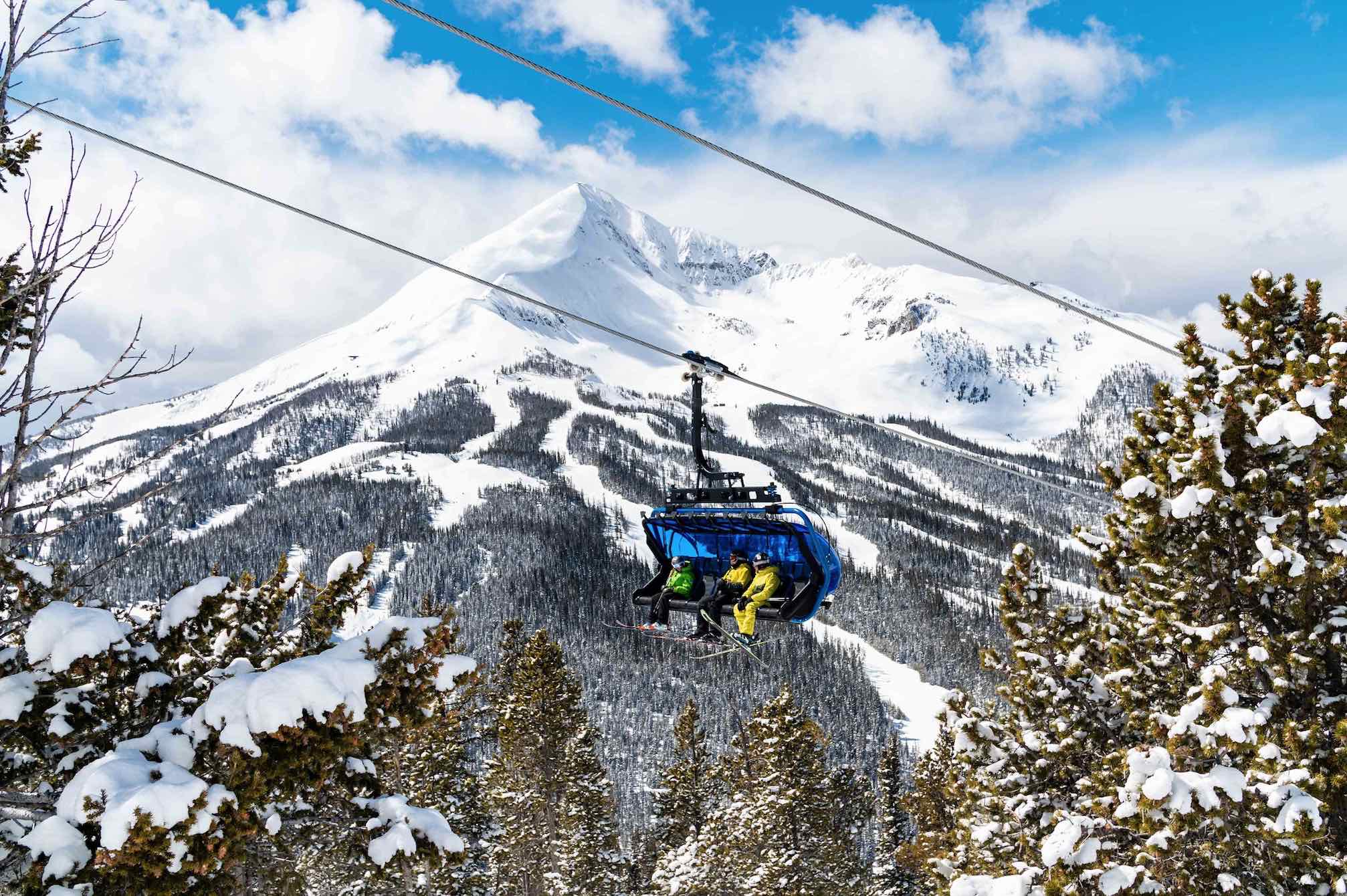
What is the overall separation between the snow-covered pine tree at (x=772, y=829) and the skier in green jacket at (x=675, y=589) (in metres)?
15.7

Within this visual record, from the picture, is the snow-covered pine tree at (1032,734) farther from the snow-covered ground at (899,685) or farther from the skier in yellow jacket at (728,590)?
the snow-covered ground at (899,685)

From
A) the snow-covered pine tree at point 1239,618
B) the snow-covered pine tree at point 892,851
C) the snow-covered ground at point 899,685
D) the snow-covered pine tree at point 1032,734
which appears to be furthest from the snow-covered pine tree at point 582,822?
the snow-covered ground at point 899,685

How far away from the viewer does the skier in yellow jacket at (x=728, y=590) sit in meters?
12.8

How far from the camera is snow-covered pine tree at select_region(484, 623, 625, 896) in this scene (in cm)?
2831

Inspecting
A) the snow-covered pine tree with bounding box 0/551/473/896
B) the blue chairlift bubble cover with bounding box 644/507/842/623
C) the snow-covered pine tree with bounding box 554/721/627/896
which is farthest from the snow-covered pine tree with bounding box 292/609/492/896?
the snow-covered pine tree with bounding box 0/551/473/896

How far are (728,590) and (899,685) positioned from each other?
140 metres

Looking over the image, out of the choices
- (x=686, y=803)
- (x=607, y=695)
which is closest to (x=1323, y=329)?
(x=686, y=803)

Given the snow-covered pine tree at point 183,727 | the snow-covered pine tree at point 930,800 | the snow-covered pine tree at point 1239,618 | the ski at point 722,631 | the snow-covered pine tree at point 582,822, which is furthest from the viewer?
the snow-covered pine tree at point 930,800

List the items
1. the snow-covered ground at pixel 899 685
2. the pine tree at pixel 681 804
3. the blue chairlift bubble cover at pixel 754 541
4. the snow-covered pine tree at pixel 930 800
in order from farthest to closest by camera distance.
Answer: the snow-covered ground at pixel 899 685 < the pine tree at pixel 681 804 < the snow-covered pine tree at pixel 930 800 < the blue chairlift bubble cover at pixel 754 541

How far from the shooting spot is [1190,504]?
7.65 m

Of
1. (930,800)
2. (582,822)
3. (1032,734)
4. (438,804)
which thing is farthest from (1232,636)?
(930,800)

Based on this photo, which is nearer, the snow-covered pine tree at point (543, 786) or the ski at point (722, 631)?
the ski at point (722, 631)

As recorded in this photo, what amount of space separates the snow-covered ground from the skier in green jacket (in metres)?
116

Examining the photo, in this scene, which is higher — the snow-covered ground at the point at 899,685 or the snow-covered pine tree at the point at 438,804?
the snow-covered pine tree at the point at 438,804
